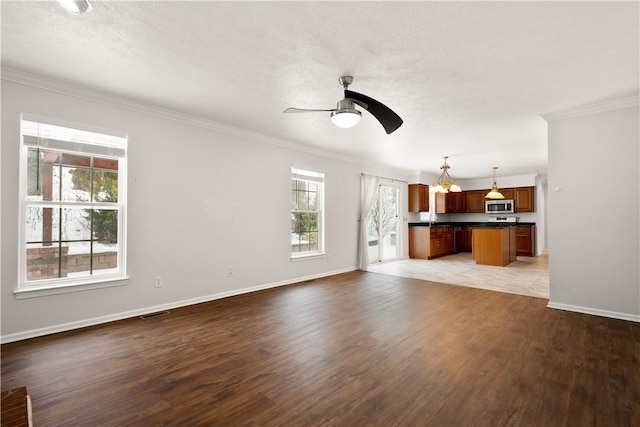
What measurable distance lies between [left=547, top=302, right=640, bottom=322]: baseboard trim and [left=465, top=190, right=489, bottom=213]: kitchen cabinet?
696 centimetres

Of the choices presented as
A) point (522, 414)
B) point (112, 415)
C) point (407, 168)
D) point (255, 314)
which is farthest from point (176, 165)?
A: point (407, 168)

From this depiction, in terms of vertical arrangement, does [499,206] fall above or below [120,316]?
above

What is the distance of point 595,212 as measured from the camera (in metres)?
3.74

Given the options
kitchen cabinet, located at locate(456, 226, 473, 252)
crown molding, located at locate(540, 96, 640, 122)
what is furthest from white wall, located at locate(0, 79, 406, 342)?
kitchen cabinet, located at locate(456, 226, 473, 252)

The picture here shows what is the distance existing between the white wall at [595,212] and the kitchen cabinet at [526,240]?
239 inches

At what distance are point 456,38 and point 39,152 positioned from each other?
4100mm

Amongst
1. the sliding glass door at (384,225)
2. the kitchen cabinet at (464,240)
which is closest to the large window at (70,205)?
the sliding glass door at (384,225)

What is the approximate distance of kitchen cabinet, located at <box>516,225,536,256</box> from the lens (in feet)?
30.3

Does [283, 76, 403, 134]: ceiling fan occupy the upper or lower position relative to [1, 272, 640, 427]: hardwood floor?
upper

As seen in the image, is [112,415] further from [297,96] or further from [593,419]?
[297,96]

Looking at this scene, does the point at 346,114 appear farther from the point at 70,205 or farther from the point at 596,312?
the point at 596,312

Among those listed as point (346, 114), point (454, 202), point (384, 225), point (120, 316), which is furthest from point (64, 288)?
point (454, 202)

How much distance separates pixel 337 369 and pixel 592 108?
4.26m

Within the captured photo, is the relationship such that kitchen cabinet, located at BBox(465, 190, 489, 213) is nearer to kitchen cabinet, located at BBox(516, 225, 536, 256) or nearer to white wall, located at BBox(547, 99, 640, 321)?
kitchen cabinet, located at BBox(516, 225, 536, 256)
